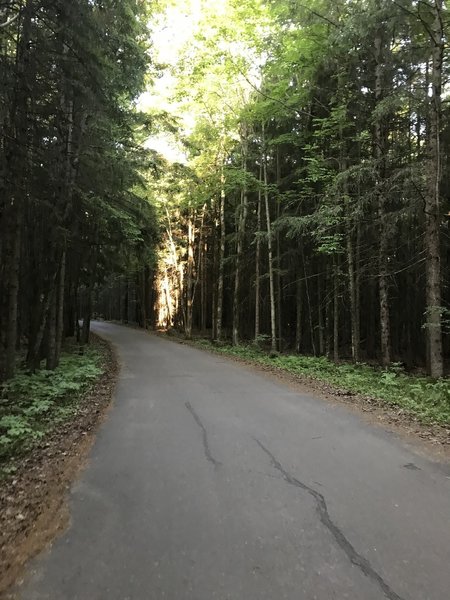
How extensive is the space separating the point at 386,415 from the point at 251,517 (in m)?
4.96

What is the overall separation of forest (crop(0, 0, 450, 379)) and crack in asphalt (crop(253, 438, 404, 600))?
650 cm

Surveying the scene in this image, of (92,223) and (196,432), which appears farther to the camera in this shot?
(92,223)

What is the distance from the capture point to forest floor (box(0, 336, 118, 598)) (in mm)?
3717

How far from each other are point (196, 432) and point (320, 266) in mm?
14298

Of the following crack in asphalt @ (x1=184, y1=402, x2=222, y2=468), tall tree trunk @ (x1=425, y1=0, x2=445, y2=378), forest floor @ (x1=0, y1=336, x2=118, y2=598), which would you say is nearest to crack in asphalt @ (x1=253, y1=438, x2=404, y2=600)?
crack in asphalt @ (x1=184, y1=402, x2=222, y2=468)

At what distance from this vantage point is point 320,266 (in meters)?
20.2

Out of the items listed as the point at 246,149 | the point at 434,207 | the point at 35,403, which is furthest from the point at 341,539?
the point at 246,149

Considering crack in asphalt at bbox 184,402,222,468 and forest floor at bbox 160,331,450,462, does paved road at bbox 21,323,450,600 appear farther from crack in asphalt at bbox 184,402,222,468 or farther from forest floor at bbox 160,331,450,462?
forest floor at bbox 160,331,450,462

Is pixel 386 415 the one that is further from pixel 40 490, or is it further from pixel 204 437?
pixel 40 490

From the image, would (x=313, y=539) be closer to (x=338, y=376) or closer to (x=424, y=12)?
(x=338, y=376)

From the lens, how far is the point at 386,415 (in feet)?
27.6

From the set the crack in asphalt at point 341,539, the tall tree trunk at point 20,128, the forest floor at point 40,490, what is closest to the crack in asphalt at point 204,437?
the crack in asphalt at point 341,539

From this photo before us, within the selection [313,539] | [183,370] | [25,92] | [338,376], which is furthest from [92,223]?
[313,539]

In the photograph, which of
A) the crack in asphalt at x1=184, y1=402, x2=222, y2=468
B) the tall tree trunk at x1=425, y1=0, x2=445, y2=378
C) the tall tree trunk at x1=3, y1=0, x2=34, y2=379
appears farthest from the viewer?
the tall tree trunk at x1=425, y1=0, x2=445, y2=378
